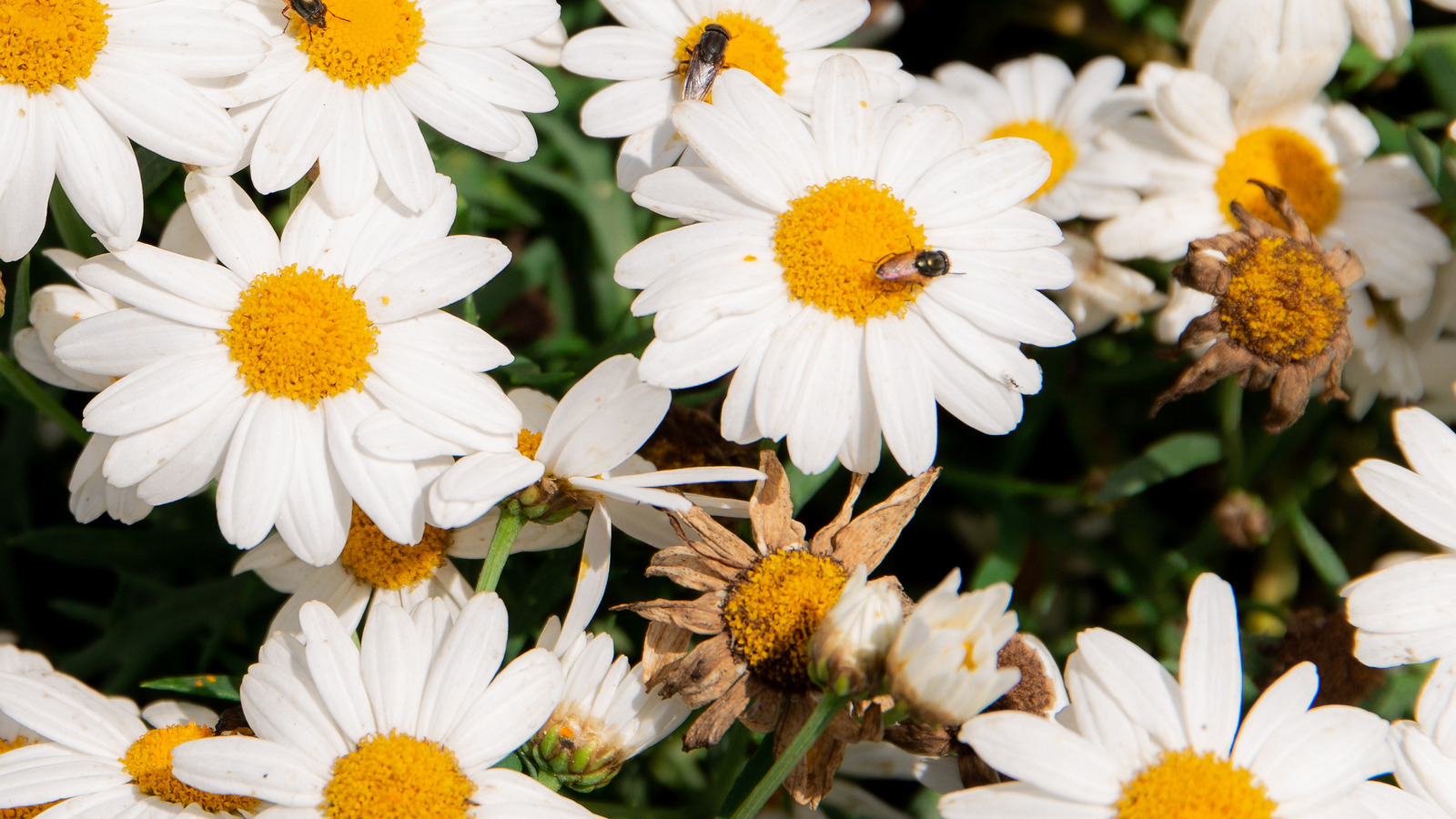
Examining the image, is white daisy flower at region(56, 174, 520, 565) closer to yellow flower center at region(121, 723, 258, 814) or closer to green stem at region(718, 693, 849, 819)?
yellow flower center at region(121, 723, 258, 814)

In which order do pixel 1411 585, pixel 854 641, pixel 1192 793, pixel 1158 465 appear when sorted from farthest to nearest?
pixel 1158 465 → pixel 1411 585 → pixel 1192 793 → pixel 854 641

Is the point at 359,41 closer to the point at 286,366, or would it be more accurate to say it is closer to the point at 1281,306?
the point at 286,366

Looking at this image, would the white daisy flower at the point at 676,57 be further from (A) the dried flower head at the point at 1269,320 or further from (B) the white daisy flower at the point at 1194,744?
(B) the white daisy flower at the point at 1194,744

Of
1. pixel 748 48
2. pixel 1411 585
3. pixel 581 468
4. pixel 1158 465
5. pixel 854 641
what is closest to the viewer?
pixel 854 641

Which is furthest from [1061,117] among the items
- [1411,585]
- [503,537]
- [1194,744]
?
[503,537]

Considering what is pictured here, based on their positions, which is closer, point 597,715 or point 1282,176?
point 597,715

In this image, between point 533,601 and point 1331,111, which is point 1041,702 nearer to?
point 533,601
